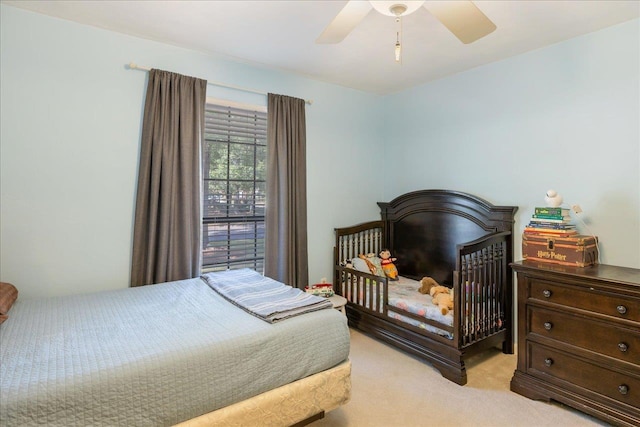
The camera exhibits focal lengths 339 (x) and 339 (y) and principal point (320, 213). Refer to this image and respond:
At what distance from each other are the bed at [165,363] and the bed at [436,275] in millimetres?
967

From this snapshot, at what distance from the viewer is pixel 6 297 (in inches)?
72.8

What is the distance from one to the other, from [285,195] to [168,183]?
1012 millimetres

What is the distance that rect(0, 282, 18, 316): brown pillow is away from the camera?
1741mm

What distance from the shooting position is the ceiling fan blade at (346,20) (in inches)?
60.7

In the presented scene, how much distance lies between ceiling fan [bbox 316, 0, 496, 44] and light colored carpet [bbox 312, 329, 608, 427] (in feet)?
6.85

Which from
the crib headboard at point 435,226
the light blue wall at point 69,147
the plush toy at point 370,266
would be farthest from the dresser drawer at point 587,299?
the light blue wall at point 69,147

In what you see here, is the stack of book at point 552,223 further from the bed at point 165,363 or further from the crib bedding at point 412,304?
the bed at point 165,363

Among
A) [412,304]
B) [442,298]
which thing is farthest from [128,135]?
[442,298]

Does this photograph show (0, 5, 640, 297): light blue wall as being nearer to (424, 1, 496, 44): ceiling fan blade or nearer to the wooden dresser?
the wooden dresser

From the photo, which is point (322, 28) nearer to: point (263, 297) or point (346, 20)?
point (346, 20)

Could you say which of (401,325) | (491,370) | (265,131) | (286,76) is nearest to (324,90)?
(286,76)

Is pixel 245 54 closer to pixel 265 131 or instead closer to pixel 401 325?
pixel 265 131

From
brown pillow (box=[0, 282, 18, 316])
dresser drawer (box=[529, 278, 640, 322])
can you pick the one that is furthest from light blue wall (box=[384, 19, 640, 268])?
brown pillow (box=[0, 282, 18, 316])

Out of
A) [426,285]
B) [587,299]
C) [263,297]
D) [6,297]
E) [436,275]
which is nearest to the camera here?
[6,297]
